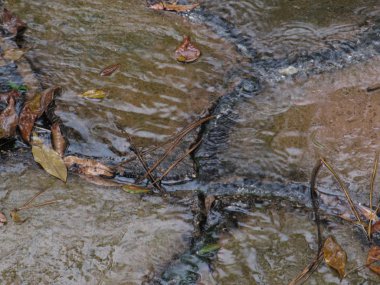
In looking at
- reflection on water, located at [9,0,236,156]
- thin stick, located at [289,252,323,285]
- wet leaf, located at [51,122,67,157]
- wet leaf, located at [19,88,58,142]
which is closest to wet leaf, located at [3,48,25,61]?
reflection on water, located at [9,0,236,156]

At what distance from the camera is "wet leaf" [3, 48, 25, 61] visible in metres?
2.89

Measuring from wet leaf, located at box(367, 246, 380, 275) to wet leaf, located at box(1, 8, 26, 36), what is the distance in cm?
239

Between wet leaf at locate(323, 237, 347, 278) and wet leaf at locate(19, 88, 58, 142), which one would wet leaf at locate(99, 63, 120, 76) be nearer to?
wet leaf at locate(19, 88, 58, 142)

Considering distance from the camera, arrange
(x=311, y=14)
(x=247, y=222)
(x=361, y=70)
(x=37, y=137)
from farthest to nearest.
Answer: (x=311, y=14) → (x=361, y=70) → (x=37, y=137) → (x=247, y=222)

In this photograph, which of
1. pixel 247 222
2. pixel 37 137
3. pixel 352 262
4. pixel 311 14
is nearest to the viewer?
pixel 352 262

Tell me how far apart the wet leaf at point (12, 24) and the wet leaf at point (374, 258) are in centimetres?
239

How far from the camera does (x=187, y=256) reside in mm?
2018

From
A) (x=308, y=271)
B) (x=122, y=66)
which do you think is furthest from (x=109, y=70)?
(x=308, y=271)

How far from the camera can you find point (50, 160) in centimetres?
233

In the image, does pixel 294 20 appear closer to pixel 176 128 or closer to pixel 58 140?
pixel 176 128

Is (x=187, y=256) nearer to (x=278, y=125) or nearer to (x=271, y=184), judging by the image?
(x=271, y=184)

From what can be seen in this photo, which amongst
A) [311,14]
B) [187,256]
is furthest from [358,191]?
[311,14]

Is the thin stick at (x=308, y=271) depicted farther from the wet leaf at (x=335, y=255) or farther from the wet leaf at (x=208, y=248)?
the wet leaf at (x=208, y=248)

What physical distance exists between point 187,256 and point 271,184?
527mm
